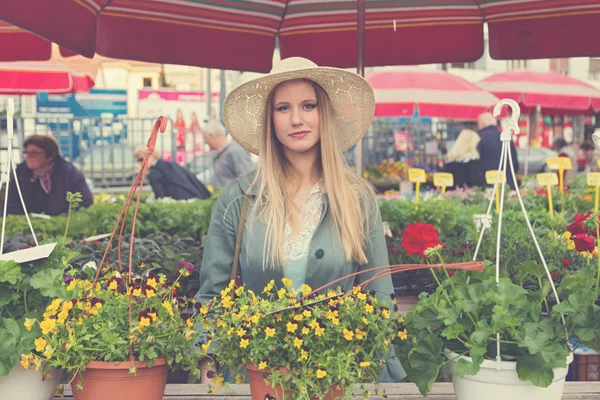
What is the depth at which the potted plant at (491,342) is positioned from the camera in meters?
1.59

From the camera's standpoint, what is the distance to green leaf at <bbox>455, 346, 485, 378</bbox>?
5.20ft

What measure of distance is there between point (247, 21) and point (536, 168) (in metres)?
16.3

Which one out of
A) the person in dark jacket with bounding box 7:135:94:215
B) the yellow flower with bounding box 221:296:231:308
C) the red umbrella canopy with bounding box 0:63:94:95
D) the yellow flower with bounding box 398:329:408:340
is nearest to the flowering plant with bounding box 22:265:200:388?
the yellow flower with bounding box 221:296:231:308

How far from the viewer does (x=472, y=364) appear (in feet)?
5.25

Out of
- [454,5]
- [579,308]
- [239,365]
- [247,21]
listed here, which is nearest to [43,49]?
[247,21]

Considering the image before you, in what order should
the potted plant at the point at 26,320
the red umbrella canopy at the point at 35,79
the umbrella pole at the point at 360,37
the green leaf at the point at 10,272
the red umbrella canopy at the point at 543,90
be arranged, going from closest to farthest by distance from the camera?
the potted plant at the point at 26,320 → the green leaf at the point at 10,272 → the umbrella pole at the point at 360,37 → the red umbrella canopy at the point at 35,79 → the red umbrella canopy at the point at 543,90

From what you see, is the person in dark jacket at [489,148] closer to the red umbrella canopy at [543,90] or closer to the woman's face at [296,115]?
the red umbrella canopy at [543,90]

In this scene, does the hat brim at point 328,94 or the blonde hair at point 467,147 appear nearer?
the hat brim at point 328,94

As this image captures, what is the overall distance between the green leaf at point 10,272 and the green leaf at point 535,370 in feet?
3.72

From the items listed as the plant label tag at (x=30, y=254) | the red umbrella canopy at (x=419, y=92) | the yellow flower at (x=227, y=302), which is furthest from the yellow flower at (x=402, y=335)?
the red umbrella canopy at (x=419, y=92)

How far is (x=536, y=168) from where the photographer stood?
18953mm

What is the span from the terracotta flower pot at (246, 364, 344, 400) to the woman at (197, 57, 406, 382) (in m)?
0.62

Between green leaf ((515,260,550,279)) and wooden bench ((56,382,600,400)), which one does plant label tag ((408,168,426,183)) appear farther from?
green leaf ((515,260,550,279))

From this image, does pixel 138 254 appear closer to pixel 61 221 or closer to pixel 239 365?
pixel 61 221
